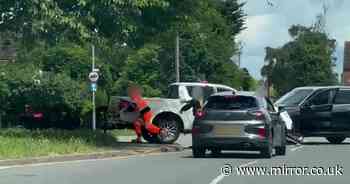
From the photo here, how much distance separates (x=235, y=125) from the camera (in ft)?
66.7

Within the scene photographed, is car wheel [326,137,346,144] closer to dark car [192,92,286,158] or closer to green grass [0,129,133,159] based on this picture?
green grass [0,129,133,159]

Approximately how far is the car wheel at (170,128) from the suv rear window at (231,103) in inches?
202

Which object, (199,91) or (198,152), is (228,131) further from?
(199,91)

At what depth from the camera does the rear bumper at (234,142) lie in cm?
2025

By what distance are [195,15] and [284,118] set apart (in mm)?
4009

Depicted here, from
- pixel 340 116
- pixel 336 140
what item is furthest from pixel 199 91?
pixel 340 116

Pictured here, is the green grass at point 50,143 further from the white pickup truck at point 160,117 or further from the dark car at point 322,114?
the dark car at point 322,114

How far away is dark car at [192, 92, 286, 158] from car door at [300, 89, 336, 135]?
7.12 meters

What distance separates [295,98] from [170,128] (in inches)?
203

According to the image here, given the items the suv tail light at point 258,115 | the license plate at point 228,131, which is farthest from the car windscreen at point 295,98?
the license plate at point 228,131

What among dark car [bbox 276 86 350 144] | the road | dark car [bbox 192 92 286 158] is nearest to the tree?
dark car [bbox 276 86 350 144]

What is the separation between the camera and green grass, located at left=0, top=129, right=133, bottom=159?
65.2 feet

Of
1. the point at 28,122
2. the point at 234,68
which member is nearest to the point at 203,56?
the point at 234,68

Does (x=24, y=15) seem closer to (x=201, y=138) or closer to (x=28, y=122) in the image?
(x=201, y=138)
